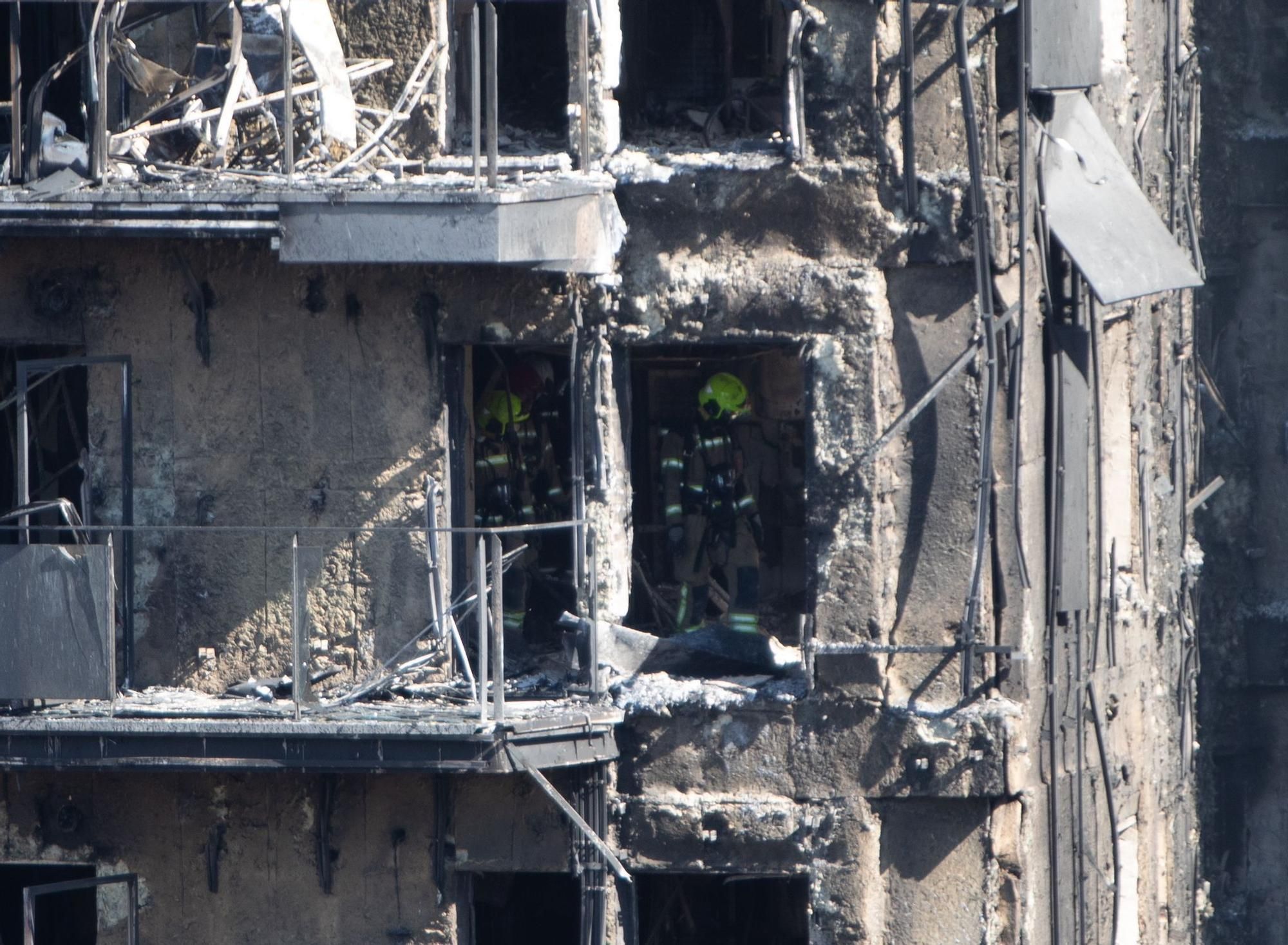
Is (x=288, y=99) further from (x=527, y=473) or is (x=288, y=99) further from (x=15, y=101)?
(x=527, y=473)

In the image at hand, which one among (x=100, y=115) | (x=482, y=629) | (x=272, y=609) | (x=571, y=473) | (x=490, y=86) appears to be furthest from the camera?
(x=571, y=473)

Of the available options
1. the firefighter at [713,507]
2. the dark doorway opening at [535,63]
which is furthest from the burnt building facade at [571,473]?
the dark doorway opening at [535,63]

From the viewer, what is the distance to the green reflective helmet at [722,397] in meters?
14.6

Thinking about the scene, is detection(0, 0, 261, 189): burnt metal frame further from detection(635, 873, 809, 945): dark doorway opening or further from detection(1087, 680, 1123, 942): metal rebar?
detection(1087, 680, 1123, 942): metal rebar

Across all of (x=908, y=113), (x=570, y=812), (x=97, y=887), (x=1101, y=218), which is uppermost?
(x=908, y=113)

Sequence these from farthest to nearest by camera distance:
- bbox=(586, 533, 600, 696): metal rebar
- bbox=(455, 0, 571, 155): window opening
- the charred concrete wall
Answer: the charred concrete wall
bbox=(455, 0, 571, 155): window opening
bbox=(586, 533, 600, 696): metal rebar

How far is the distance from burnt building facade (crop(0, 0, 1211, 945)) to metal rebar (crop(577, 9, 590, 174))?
0.13ft

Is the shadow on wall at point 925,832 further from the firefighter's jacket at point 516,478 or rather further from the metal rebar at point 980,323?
the firefighter's jacket at point 516,478

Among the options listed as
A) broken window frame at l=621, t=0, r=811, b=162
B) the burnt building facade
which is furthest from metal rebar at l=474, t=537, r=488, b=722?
broken window frame at l=621, t=0, r=811, b=162

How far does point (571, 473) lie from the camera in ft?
46.6

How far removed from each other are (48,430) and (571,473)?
130 inches

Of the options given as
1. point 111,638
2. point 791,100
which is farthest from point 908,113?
point 111,638

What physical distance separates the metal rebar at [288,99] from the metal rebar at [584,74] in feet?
5.09

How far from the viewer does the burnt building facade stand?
1312 cm
